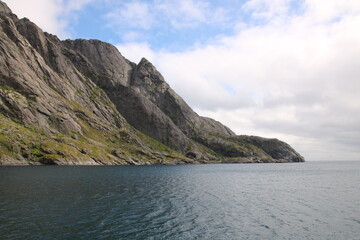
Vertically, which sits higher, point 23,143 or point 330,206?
point 23,143

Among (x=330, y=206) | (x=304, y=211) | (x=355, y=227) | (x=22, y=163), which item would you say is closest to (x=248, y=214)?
(x=304, y=211)

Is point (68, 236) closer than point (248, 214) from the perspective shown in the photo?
Yes

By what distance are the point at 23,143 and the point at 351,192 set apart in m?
151

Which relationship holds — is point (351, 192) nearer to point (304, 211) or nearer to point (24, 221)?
point (304, 211)

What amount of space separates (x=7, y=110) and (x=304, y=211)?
619 ft

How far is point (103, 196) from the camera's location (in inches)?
2311

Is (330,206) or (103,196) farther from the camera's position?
(103,196)

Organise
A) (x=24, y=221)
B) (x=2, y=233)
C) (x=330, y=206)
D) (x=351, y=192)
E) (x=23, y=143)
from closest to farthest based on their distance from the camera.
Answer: (x=2, y=233) < (x=24, y=221) < (x=330, y=206) < (x=351, y=192) < (x=23, y=143)

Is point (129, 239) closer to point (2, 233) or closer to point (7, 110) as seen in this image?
point (2, 233)

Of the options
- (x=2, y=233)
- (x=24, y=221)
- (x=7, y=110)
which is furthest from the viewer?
(x=7, y=110)

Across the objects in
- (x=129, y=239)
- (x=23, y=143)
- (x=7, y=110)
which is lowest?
(x=129, y=239)

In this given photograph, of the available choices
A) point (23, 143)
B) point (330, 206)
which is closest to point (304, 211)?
point (330, 206)

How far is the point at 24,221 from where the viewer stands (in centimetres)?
3647

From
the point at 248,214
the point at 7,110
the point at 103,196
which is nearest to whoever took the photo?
the point at 248,214
